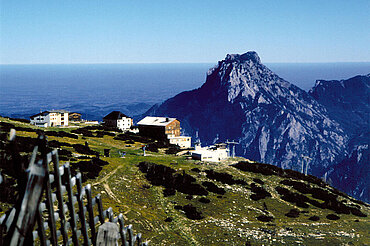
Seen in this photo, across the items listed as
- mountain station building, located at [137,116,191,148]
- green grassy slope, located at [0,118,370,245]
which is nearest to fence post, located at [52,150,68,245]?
green grassy slope, located at [0,118,370,245]

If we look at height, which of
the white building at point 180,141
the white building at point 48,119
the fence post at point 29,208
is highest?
the fence post at point 29,208

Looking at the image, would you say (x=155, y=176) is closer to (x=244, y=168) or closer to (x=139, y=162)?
(x=139, y=162)

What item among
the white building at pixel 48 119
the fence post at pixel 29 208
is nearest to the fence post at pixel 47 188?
→ the fence post at pixel 29 208

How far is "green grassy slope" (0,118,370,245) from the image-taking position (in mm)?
38031

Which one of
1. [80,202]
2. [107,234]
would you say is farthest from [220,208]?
[80,202]

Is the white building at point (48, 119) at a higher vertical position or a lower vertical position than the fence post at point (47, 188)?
lower

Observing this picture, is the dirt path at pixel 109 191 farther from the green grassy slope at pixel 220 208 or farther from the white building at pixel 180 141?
the white building at pixel 180 141

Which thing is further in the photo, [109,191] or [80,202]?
[109,191]

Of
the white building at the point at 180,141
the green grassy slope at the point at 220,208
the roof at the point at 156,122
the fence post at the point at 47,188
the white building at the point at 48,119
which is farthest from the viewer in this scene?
the roof at the point at 156,122

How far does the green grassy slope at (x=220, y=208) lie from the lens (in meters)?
38.0

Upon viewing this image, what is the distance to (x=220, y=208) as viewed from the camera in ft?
153

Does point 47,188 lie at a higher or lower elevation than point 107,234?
higher

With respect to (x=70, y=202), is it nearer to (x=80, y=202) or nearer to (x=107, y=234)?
(x=80, y=202)

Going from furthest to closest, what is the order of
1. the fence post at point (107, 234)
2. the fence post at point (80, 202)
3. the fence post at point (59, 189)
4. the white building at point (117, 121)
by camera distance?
the white building at point (117, 121) → the fence post at point (107, 234) → the fence post at point (80, 202) → the fence post at point (59, 189)
